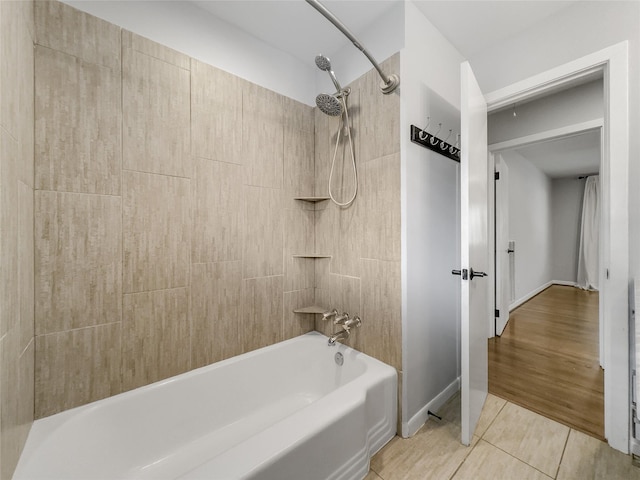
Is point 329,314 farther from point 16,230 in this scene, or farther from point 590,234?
point 590,234

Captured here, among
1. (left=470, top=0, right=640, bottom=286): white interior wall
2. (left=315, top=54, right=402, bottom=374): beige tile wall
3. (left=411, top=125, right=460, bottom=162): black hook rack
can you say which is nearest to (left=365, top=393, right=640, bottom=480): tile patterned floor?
(left=315, top=54, right=402, bottom=374): beige tile wall

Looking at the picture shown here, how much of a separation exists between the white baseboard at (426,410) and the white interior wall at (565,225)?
5597mm

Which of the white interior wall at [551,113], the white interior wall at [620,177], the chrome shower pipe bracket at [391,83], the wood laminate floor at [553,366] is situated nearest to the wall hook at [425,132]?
the chrome shower pipe bracket at [391,83]

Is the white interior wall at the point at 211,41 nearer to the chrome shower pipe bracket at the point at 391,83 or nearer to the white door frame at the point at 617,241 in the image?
the chrome shower pipe bracket at the point at 391,83

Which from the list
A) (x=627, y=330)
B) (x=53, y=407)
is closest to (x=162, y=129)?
(x=53, y=407)

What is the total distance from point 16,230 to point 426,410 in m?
2.15

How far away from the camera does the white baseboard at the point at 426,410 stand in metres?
1.49

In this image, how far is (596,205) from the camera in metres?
5.11

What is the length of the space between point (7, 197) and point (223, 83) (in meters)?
1.18

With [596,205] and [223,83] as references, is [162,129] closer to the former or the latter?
[223,83]

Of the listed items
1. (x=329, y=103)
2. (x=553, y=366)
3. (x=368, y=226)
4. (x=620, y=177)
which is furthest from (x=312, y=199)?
(x=553, y=366)

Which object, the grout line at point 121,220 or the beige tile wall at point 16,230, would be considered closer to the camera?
the beige tile wall at point 16,230

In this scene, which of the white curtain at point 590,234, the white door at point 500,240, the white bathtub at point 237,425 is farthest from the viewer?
the white curtain at point 590,234

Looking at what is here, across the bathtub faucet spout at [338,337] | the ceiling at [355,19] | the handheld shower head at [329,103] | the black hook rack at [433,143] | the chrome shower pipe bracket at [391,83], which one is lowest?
the bathtub faucet spout at [338,337]
